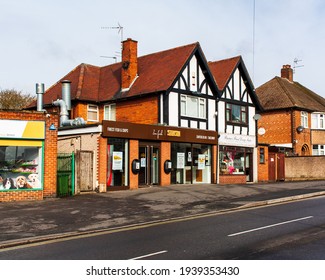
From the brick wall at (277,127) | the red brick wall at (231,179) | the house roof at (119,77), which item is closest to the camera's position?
the house roof at (119,77)

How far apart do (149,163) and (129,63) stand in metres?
7.93

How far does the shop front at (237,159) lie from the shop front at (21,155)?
13.0 m

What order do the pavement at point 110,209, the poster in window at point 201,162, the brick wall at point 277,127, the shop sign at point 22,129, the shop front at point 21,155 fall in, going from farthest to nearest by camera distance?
the brick wall at point 277,127 < the poster in window at point 201,162 < the shop front at point 21,155 < the shop sign at point 22,129 < the pavement at point 110,209

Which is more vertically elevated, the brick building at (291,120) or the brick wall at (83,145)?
the brick building at (291,120)

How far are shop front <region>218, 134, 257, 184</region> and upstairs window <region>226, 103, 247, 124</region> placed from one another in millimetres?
1085

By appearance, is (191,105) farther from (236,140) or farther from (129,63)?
(129,63)

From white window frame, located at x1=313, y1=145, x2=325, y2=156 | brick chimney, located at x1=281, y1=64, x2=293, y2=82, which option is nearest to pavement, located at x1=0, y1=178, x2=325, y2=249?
white window frame, located at x1=313, y1=145, x2=325, y2=156

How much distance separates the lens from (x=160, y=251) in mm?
8367

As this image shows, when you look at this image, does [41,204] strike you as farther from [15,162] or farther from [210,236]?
[210,236]

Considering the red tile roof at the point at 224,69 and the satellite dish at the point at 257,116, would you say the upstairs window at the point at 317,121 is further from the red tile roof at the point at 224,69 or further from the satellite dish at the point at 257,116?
the red tile roof at the point at 224,69

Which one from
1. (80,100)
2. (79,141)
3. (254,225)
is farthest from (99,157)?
(254,225)

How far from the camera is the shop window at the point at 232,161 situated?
28406 mm

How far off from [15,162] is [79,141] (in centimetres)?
450

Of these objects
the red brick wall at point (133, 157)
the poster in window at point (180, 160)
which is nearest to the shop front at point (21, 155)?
the red brick wall at point (133, 157)
